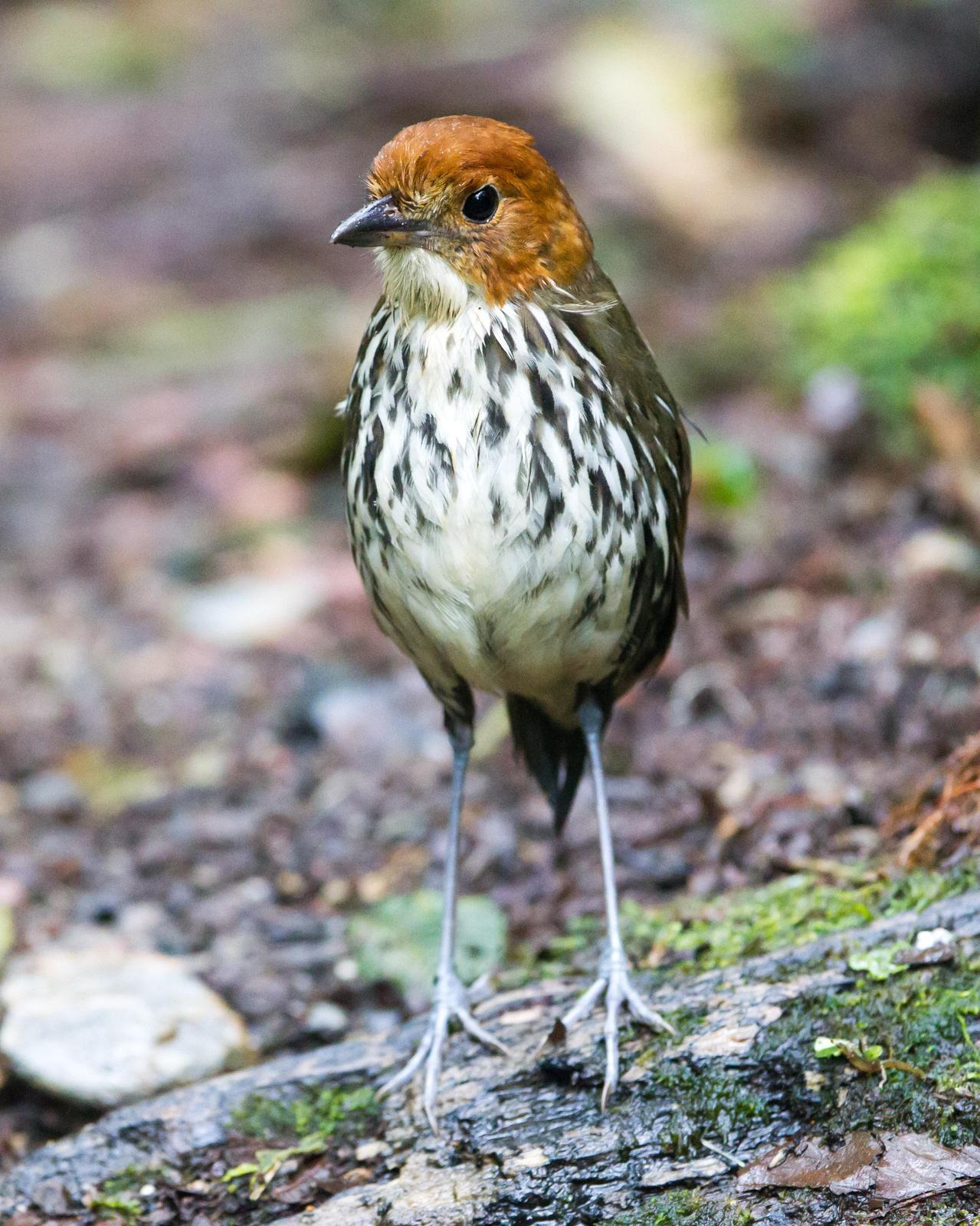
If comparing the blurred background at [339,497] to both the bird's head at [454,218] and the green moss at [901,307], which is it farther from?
the bird's head at [454,218]

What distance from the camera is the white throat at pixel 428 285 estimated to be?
11.1ft

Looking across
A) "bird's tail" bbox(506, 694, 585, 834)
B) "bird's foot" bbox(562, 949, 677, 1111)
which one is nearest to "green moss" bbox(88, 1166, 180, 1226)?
"bird's foot" bbox(562, 949, 677, 1111)

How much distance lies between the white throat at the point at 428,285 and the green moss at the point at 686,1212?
2001mm

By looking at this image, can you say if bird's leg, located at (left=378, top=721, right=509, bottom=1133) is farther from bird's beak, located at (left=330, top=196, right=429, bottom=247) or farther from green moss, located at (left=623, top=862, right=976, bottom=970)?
bird's beak, located at (left=330, top=196, right=429, bottom=247)

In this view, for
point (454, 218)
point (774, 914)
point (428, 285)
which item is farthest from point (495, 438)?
point (774, 914)

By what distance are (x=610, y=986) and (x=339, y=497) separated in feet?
14.1

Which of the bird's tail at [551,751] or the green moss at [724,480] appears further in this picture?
the green moss at [724,480]

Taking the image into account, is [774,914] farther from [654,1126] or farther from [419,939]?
[419,939]

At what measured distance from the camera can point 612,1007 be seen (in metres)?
3.43

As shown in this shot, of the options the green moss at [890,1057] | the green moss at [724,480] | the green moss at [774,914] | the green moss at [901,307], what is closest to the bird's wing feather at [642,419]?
the green moss at [774,914]

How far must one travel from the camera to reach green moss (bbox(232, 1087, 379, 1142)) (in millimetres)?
3441

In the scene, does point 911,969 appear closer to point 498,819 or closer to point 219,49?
point 498,819

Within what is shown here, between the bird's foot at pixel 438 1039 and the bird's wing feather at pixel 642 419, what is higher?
the bird's wing feather at pixel 642 419

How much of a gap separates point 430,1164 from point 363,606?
3.52 meters
